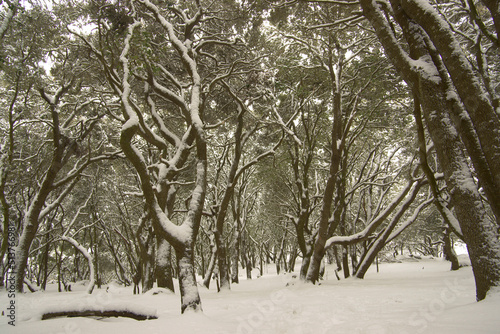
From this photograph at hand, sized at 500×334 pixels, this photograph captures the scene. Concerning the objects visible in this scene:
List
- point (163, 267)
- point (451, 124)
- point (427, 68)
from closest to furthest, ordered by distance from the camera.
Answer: point (451, 124), point (427, 68), point (163, 267)

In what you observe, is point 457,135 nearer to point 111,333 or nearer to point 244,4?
point 111,333

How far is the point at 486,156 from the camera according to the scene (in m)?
3.00

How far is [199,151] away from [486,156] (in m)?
4.30

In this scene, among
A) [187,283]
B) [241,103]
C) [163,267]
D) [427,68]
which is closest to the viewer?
[427,68]

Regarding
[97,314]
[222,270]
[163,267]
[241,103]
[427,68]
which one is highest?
[241,103]

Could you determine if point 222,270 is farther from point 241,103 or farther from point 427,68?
point 427,68

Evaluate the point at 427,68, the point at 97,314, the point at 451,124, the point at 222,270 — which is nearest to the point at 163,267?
the point at 97,314

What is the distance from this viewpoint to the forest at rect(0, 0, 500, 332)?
11.0 ft

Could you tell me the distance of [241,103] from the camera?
9062 mm

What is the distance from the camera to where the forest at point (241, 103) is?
11.0 ft

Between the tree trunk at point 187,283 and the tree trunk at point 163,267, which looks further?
the tree trunk at point 163,267

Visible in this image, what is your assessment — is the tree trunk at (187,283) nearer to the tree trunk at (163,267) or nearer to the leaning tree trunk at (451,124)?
the tree trunk at (163,267)

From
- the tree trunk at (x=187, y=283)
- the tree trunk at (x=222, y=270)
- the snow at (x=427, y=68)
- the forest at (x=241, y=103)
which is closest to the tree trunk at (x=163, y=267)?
the forest at (x=241, y=103)

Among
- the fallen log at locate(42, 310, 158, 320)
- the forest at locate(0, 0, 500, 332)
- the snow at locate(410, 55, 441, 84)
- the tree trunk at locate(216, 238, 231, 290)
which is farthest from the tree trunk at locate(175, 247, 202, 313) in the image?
the tree trunk at locate(216, 238, 231, 290)
